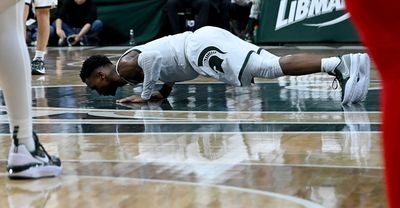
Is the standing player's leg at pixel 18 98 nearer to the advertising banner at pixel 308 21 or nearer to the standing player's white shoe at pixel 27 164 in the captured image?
the standing player's white shoe at pixel 27 164

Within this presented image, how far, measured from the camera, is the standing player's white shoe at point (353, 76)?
14.7ft

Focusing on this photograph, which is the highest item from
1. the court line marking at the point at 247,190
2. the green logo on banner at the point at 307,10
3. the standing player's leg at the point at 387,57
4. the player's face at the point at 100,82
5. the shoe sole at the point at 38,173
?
the standing player's leg at the point at 387,57

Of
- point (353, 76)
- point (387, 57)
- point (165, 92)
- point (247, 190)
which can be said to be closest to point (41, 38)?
point (165, 92)

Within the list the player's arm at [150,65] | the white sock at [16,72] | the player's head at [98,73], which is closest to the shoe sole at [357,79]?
the player's arm at [150,65]

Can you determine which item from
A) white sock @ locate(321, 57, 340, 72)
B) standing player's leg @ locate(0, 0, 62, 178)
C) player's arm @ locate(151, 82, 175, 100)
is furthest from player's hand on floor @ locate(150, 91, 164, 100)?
standing player's leg @ locate(0, 0, 62, 178)

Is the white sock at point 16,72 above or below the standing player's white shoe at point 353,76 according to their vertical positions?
above

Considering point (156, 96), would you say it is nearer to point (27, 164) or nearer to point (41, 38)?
point (27, 164)

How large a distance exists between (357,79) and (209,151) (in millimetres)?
1637

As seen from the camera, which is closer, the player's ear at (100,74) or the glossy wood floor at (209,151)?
the glossy wood floor at (209,151)

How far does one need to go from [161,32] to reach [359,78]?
8.08 m

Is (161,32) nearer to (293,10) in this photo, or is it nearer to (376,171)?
(293,10)

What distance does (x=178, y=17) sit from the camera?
12.0 meters

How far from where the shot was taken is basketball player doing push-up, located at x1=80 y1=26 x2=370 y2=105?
453cm

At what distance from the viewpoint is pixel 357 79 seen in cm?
449
